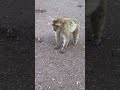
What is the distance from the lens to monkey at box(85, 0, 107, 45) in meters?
5.62

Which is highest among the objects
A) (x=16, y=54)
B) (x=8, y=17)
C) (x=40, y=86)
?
(x=8, y=17)

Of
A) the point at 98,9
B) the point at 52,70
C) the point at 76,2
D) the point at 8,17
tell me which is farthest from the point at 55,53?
the point at 76,2

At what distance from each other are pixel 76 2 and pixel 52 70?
3.21 m

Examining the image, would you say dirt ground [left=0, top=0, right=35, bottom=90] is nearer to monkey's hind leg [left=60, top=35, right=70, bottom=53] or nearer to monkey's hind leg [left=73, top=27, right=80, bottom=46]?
monkey's hind leg [left=60, top=35, right=70, bottom=53]

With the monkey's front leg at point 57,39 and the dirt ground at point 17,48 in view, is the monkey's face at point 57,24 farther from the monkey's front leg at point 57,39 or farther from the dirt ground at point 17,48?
the dirt ground at point 17,48

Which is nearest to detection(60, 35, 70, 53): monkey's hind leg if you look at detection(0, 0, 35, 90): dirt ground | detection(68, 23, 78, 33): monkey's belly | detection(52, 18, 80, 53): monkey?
detection(52, 18, 80, 53): monkey

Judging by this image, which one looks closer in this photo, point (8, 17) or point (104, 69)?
point (104, 69)

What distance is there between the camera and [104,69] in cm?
507

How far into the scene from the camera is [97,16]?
223 inches

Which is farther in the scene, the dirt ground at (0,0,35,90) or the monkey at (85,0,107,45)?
the monkey at (85,0,107,45)

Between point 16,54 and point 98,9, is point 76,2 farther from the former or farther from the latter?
point 16,54

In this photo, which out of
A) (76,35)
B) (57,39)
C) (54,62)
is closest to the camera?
(54,62)

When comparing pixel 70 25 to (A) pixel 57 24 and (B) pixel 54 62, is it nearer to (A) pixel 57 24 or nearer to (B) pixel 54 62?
(A) pixel 57 24

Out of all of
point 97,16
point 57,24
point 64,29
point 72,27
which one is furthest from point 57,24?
point 97,16
